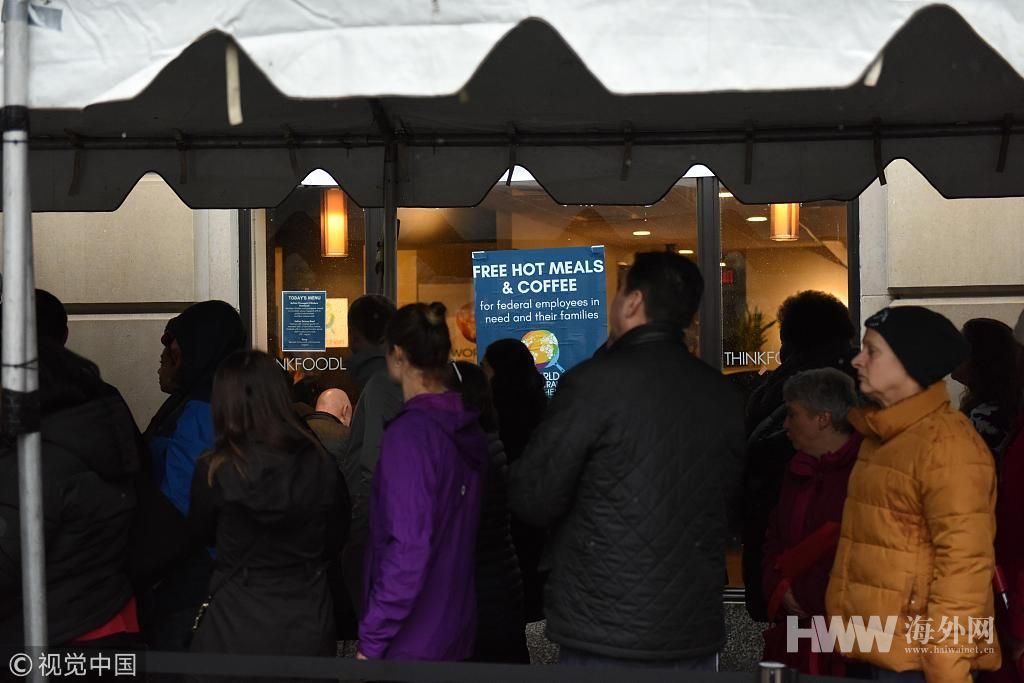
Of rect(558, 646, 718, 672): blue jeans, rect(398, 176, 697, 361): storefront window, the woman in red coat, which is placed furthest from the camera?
rect(398, 176, 697, 361): storefront window

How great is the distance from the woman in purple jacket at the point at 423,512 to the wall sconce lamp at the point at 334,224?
447cm

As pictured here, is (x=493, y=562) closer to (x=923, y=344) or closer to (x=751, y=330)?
(x=923, y=344)

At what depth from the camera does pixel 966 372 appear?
517 cm

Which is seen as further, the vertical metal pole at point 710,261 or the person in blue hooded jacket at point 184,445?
the vertical metal pole at point 710,261

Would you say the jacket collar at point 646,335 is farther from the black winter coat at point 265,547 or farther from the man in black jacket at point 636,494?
the black winter coat at point 265,547

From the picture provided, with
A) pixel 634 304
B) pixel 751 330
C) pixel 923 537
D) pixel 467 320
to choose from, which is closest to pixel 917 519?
pixel 923 537

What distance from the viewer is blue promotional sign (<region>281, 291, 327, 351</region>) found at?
318 inches

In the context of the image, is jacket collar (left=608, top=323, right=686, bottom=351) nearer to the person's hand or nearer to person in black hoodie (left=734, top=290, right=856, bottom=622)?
the person's hand

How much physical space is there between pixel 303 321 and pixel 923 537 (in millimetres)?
5642

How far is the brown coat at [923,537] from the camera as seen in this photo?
2969 mm

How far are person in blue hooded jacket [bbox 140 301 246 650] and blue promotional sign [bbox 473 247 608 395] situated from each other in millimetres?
3865

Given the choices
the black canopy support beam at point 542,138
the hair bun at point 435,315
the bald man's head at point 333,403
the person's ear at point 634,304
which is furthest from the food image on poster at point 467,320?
the person's ear at point 634,304

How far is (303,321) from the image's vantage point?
8.10 m

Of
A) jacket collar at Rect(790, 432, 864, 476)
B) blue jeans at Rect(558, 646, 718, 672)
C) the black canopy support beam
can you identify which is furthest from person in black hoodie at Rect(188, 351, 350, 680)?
the black canopy support beam
